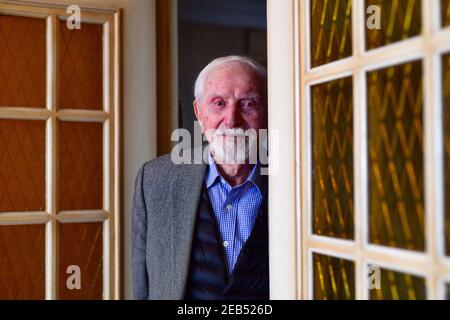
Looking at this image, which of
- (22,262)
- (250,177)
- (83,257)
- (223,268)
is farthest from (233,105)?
(22,262)

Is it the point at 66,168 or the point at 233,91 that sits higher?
the point at 233,91

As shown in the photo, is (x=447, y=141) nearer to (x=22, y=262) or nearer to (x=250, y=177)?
(x=250, y=177)

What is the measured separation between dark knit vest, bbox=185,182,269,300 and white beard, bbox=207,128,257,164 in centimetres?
19

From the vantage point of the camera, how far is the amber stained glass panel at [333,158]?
0.91 metres

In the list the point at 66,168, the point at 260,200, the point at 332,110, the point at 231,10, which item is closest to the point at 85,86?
the point at 66,168

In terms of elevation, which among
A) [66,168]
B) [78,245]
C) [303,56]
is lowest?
[78,245]

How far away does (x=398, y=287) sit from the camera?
81 centimetres

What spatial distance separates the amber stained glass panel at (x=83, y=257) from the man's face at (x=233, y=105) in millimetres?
499

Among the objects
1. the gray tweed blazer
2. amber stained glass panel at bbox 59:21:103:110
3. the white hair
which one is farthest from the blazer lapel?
amber stained glass panel at bbox 59:21:103:110

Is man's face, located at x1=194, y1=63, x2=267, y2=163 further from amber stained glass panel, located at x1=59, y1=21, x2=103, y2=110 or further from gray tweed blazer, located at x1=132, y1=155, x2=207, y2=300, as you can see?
amber stained glass panel, located at x1=59, y1=21, x2=103, y2=110

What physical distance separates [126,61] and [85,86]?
156 millimetres
